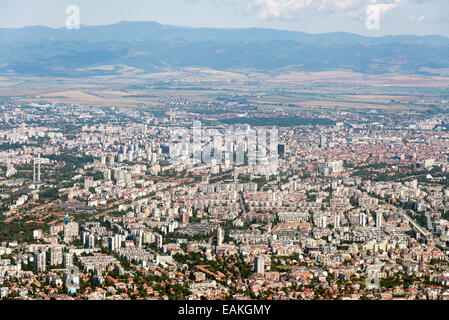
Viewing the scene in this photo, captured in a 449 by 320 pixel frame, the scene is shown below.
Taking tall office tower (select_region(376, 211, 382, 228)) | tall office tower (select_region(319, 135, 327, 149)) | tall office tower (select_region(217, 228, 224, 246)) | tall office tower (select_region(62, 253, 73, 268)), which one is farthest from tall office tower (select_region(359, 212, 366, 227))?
tall office tower (select_region(319, 135, 327, 149))

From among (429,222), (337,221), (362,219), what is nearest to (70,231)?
(337,221)

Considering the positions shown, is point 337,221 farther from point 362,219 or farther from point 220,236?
point 220,236

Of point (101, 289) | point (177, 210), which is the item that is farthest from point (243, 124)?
point (101, 289)

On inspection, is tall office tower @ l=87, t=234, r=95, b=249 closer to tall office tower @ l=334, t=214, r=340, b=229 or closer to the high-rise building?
the high-rise building

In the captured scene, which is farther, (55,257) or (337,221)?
(337,221)

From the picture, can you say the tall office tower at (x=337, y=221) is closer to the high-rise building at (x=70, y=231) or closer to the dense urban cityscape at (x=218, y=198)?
the dense urban cityscape at (x=218, y=198)
